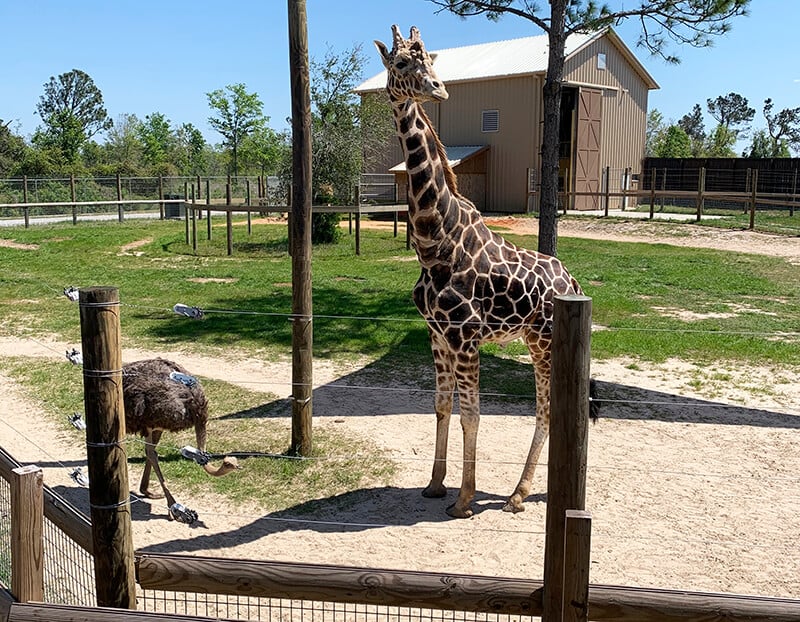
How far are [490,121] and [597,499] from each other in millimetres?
27360

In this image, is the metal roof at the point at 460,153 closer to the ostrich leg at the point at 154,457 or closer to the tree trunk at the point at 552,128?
the tree trunk at the point at 552,128

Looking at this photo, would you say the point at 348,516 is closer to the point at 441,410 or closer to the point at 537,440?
the point at 441,410

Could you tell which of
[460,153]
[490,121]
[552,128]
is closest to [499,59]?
[490,121]

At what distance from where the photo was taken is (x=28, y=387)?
8.46 m

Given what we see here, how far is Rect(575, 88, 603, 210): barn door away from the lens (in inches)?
1233

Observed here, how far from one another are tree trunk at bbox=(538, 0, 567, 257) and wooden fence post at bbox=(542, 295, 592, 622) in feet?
27.7

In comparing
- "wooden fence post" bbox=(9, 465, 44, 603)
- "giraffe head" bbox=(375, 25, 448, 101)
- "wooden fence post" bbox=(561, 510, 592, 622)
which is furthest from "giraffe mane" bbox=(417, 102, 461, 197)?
"wooden fence post" bbox=(9, 465, 44, 603)

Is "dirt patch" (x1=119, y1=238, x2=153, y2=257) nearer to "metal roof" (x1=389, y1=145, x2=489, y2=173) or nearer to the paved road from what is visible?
the paved road

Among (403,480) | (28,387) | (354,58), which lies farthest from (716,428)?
(354,58)

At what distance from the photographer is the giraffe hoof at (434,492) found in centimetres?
583

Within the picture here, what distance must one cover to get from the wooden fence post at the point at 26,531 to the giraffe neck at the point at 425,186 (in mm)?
3143

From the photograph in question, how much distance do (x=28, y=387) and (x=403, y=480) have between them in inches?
180

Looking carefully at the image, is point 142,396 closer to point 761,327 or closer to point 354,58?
point 761,327

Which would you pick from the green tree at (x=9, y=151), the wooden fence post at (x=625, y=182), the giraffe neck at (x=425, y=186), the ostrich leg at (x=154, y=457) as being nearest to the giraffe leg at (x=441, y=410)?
the giraffe neck at (x=425, y=186)
